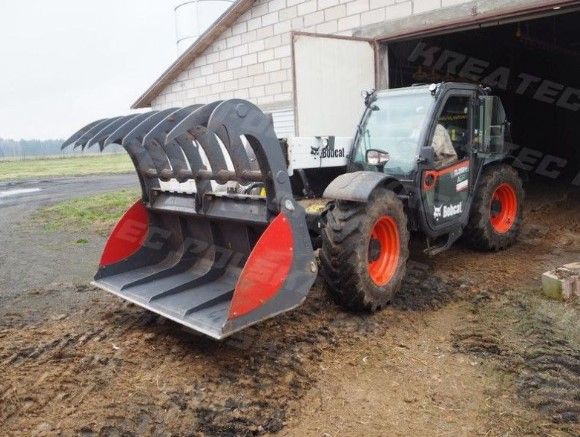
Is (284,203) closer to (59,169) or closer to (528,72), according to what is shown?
(528,72)

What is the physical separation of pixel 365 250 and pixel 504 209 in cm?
315

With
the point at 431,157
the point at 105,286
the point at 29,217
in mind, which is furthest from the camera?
the point at 29,217

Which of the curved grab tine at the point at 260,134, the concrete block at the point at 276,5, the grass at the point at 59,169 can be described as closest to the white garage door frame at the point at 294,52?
the concrete block at the point at 276,5

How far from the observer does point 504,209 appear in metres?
6.47

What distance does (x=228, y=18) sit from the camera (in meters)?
9.91

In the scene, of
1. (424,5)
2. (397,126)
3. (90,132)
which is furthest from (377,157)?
(424,5)

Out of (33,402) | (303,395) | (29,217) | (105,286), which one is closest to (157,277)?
(105,286)

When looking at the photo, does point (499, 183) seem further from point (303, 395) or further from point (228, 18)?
point (228, 18)

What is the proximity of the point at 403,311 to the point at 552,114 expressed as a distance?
13.2 m

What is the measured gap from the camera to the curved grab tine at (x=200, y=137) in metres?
3.29

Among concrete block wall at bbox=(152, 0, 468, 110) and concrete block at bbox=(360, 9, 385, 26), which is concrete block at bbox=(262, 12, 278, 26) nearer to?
concrete block wall at bbox=(152, 0, 468, 110)

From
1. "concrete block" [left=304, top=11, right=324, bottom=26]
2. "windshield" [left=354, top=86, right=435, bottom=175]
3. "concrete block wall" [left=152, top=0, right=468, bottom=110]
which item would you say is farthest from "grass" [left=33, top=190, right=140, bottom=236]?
"windshield" [left=354, top=86, right=435, bottom=175]

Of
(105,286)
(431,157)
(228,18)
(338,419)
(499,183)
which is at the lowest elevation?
(338,419)

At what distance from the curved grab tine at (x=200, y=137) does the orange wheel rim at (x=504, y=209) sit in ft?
12.4
